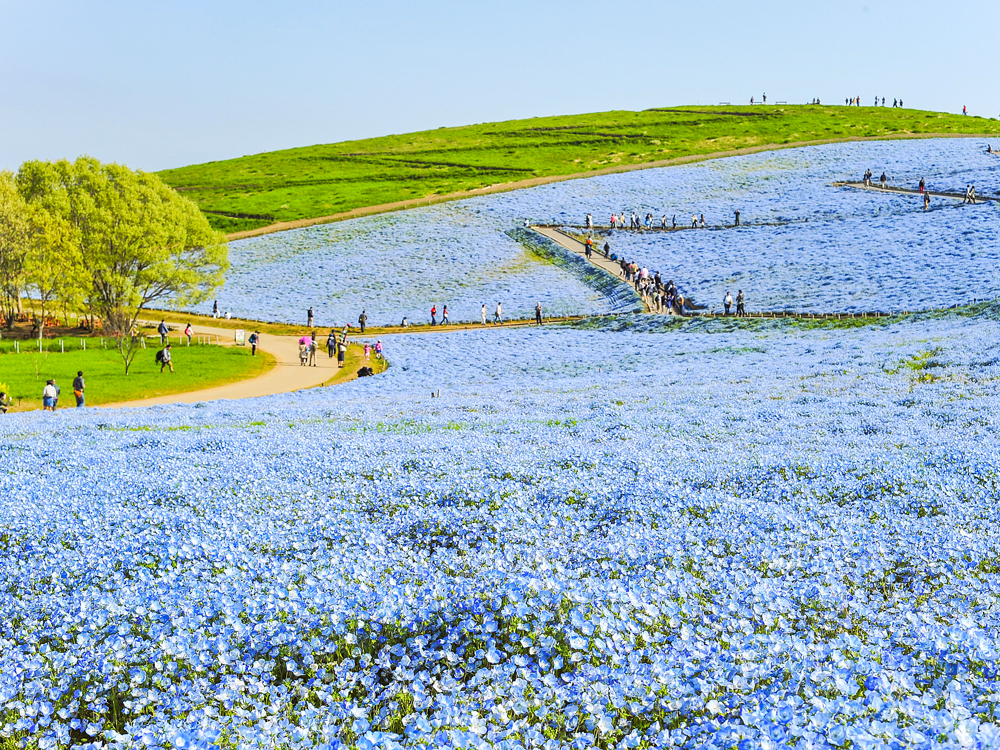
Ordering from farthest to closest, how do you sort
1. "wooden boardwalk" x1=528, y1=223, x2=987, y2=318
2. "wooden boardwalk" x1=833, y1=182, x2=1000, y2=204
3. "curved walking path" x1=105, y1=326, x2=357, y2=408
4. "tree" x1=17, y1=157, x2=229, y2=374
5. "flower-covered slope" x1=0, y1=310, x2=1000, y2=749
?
"wooden boardwalk" x1=833, y1=182, x2=1000, y2=204 → "tree" x1=17, y1=157, x2=229, y2=374 → "wooden boardwalk" x1=528, y1=223, x2=987, y2=318 → "curved walking path" x1=105, y1=326, x2=357, y2=408 → "flower-covered slope" x1=0, y1=310, x2=1000, y2=749

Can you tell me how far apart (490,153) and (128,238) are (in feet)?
322

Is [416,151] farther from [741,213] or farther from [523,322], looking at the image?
[523,322]

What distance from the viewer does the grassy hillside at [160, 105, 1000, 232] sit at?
11469cm

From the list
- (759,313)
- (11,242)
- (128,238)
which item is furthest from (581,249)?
(11,242)

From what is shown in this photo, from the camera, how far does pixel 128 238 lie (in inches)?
2170

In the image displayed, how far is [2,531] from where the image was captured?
10484 mm

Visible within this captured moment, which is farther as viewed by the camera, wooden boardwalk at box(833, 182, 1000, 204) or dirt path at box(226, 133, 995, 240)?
dirt path at box(226, 133, 995, 240)

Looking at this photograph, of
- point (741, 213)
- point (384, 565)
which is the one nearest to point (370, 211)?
point (741, 213)

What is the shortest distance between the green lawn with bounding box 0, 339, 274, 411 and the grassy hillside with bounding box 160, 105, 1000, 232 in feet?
193

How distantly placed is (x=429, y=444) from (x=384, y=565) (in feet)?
22.4

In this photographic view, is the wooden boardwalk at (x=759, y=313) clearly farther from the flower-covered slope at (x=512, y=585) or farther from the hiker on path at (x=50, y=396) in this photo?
the hiker on path at (x=50, y=396)

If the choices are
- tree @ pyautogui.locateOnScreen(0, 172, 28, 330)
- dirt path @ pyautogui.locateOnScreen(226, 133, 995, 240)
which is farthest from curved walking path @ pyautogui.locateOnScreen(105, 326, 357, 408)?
dirt path @ pyautogui.locateOnScreen(226, 133, 995, 240)

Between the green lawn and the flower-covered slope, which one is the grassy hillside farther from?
the flower-covered slope

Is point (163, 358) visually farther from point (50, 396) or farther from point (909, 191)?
point (909, 191)
